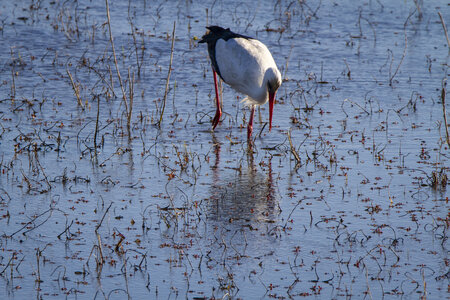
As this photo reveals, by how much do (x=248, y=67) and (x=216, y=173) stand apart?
1.77m

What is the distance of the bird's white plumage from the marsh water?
55cm

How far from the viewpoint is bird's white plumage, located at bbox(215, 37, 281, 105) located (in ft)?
29.5

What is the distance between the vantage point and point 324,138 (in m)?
8.98

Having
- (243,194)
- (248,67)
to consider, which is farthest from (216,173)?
(248,67)

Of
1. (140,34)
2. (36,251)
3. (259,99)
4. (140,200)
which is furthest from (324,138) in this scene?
(140,34)

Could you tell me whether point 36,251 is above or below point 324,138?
below

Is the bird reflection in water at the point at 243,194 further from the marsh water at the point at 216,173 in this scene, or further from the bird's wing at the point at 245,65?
the bird's wing at the point at 245,65

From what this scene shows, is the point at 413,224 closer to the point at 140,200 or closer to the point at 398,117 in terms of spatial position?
the point at 140,200

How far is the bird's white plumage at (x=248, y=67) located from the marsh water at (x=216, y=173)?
551 mm

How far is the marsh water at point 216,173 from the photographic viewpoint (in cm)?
552

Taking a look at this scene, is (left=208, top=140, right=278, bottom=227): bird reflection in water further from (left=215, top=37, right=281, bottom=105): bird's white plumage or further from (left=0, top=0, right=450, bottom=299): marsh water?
(left=215, top=37, right=281, bottom=105): bird's white plumage

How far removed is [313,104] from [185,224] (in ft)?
15.0

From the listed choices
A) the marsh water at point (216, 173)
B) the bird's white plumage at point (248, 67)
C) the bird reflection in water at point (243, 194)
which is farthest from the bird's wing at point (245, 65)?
the bird reflection in water at point (243, 194)

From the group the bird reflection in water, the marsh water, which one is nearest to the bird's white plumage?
the marsh water
